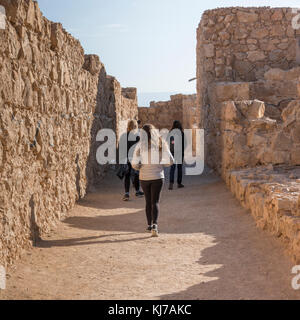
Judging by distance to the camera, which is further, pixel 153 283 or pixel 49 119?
pixel 49 119

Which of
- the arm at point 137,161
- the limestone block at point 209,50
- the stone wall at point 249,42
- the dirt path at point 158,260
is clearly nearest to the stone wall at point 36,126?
the dirt path at point 158,260

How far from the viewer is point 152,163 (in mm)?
5410

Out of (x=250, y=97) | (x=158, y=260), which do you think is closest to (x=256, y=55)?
(x=250, y=97)

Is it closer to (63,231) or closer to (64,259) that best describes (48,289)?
(64,259)

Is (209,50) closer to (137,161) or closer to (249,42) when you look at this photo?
(249,42)

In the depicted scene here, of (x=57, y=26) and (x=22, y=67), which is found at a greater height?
(x=57, y=26)

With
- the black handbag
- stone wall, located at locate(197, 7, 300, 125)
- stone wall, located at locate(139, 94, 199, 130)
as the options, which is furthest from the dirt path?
stone wall, located at locate(139, 94, 199, 130)

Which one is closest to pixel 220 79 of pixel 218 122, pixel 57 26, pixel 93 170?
pixel 218 122

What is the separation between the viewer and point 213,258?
4383mm

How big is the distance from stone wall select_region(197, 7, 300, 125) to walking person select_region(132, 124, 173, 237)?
6.55 metres

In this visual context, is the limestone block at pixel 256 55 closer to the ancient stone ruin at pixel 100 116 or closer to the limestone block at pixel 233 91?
the ancient stone ruin at pixel 100 116

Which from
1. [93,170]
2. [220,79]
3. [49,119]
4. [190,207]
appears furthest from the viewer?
[220,79]

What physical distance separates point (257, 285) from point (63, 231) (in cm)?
284
